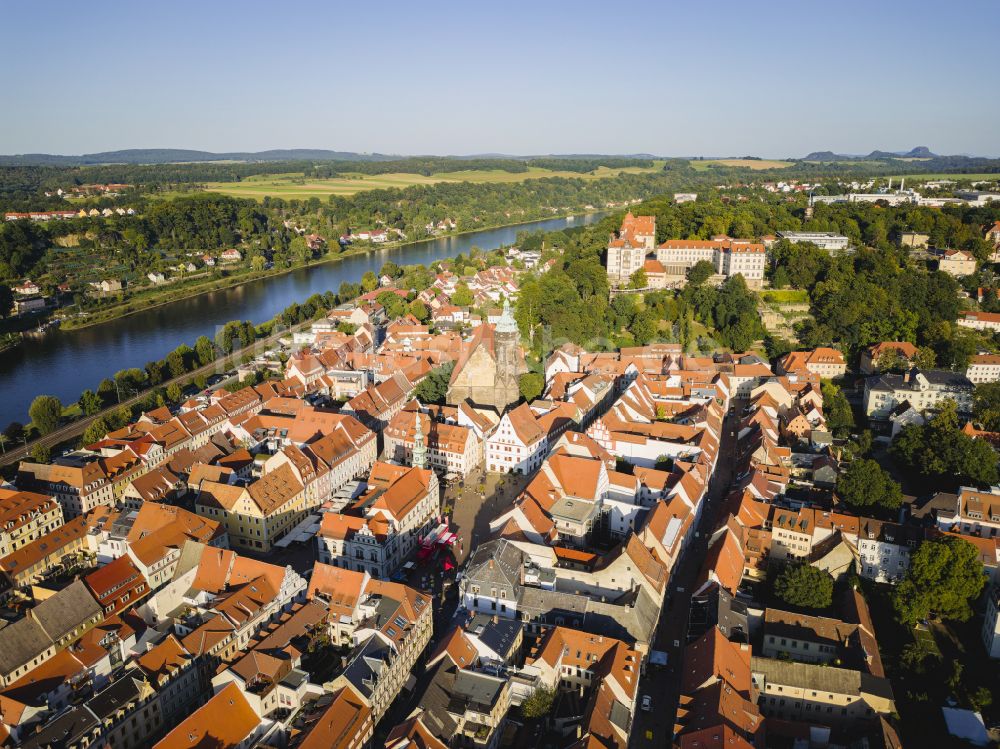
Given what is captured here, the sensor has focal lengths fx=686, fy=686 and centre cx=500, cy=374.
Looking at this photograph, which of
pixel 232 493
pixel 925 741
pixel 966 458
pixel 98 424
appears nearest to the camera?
pixel 925 741

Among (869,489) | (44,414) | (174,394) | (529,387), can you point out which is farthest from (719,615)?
(44,414)

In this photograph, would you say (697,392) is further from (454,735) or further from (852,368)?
(454,735)

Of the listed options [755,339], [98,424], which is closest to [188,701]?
[98,424]

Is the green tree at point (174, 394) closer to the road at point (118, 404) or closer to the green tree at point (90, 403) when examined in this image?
the road at point (118, 404)

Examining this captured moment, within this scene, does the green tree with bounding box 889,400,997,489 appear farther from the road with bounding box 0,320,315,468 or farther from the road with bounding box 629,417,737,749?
the road with bounding box 0,320,315,468

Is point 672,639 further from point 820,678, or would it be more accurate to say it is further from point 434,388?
point 434,388

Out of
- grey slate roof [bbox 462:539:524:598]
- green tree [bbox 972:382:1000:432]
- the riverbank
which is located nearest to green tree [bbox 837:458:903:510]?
green tree [bbox 972:382:1000:432]
